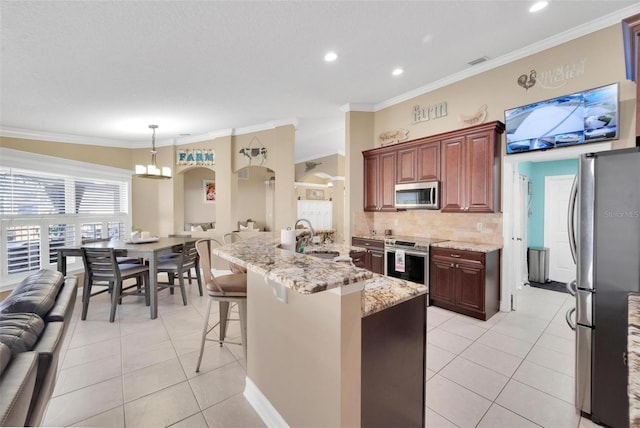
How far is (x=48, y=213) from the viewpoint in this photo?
468cm

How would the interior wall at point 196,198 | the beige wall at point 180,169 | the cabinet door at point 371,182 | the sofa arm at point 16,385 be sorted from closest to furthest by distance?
the sofa arm at point 16,385
the cabinet door at point 371,182
the beige wall at point 180,169
the interior wall at point 196,198

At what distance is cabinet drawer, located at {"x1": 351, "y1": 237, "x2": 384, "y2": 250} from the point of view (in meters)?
4.17

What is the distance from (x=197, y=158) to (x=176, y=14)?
424cm

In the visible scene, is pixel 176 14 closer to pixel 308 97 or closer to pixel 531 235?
pixel 308 97

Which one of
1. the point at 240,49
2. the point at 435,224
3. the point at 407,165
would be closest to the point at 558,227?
the point at 435,224

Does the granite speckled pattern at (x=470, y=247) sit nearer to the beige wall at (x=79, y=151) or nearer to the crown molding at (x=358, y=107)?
the crown molding at (x=358, y=107)

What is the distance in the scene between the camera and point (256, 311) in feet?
6.01

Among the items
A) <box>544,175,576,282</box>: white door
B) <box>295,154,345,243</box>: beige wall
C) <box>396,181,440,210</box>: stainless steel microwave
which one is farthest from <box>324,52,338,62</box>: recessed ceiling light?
<box>295,154,345,243</box>: beige wall

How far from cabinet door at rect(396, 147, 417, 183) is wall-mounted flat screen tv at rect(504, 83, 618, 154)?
46.1 inches

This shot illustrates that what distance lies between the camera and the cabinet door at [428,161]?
3809 millimetres

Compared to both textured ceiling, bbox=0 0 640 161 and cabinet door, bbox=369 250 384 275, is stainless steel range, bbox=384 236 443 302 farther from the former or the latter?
textured ceiling, bbox=0 0 640 161

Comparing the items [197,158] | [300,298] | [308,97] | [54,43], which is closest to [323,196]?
[197,158]

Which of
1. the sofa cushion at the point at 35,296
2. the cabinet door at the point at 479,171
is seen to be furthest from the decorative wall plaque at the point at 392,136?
the sofa cushion at the point at 35,296

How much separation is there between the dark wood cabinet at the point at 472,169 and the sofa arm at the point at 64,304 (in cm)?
388
